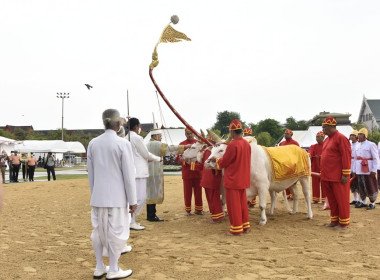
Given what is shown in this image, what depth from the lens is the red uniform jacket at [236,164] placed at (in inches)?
243

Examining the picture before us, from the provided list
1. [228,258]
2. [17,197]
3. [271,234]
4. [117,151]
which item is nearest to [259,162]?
[271,234]

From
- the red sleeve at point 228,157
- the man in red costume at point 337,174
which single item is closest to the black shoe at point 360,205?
the man in red costume at point 337,174

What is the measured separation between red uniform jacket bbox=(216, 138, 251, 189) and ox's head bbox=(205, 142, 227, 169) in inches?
13.7

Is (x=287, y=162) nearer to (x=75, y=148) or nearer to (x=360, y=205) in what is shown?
(x=360, y=205)

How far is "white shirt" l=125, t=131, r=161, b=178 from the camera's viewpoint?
657cm

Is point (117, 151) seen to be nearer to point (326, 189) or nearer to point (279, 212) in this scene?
point (326, 189)

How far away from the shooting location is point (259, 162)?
7039mm

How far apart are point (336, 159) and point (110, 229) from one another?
436 cm

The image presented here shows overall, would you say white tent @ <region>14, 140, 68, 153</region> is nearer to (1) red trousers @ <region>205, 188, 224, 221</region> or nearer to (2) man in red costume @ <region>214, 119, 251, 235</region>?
(1) red trousers @ <region>205, 188, 224, 221</region>

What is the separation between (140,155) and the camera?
6680 millimetres

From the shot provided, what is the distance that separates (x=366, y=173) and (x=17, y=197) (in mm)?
10387

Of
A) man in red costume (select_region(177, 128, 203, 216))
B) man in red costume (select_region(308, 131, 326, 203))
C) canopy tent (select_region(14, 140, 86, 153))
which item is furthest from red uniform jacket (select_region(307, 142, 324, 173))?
canopy tent (select_region(14, 140, 86, 153))

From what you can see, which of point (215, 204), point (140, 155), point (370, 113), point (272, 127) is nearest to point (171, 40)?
point (140, 155)

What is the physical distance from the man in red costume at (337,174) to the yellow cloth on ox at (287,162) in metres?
0.86
